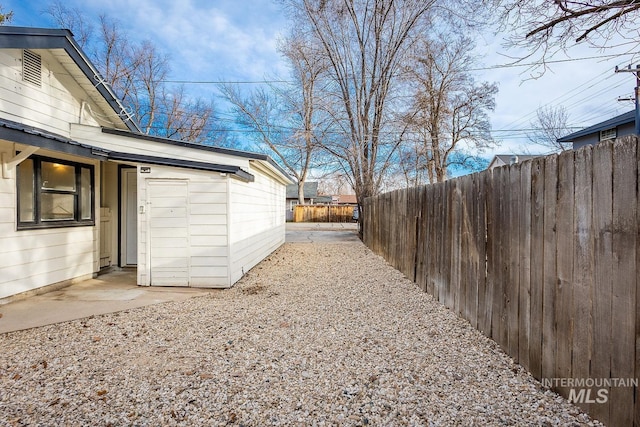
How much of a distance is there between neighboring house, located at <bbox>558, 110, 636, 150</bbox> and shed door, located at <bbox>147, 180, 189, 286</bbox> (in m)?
14.2

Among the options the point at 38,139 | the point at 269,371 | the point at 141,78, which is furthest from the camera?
the point at 141,78

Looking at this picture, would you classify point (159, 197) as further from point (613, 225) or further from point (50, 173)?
point (613, 225)

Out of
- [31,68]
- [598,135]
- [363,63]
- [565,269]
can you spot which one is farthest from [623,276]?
[598,135]

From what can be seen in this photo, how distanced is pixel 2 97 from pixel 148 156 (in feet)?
6.33

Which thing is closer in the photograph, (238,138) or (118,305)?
(118,305)

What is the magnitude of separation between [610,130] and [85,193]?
1810 centimetres

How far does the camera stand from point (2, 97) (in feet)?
15.3

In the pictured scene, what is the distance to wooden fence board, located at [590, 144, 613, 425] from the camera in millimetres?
1914

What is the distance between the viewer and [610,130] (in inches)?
541

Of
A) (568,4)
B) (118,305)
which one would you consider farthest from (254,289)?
(568,4)

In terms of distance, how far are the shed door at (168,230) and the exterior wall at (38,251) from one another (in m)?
1.40

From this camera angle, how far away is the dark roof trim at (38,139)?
12.5 feet

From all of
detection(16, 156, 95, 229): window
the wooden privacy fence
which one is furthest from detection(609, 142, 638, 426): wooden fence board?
detection(16, 156, 95, 229): window

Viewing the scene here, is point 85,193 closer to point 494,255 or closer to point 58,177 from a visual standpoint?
point 58,177
